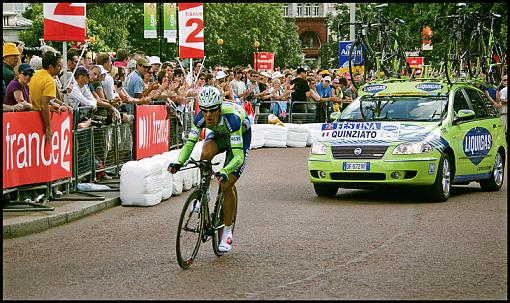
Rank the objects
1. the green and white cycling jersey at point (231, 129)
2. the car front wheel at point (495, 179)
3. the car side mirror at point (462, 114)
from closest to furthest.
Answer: the green and white cycling jersey at point (231, 129) < the car side mirror at point (462, 114) < the car front wheel at point (495, 179)

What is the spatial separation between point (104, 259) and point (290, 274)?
6.47ft

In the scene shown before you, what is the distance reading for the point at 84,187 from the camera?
16.0 m

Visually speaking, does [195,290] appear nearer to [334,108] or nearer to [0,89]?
[0,89]

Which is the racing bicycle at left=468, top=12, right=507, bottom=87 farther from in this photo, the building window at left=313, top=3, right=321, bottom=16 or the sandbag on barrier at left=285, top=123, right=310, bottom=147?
the building window at left=313, top=3, right=321, bottom=16

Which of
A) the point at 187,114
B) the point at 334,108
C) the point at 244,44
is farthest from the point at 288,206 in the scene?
the point at 244,44

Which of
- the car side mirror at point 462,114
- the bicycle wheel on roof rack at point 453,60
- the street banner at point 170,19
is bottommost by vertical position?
the car side mirror at point 462,114

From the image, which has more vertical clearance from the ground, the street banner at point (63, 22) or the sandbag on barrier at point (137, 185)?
the street banner at point (63, 22)

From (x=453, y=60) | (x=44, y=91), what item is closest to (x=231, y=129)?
(x=44, y=91)

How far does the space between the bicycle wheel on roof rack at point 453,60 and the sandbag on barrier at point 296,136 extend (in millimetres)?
9400

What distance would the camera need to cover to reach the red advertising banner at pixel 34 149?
43.1ft

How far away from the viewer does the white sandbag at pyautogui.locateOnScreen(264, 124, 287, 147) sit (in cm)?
2862

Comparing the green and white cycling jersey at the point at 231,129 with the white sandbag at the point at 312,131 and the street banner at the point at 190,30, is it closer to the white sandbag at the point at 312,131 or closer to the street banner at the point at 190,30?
the street banner at the point at 190,30

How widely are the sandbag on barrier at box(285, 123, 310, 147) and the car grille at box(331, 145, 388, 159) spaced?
13.1 m

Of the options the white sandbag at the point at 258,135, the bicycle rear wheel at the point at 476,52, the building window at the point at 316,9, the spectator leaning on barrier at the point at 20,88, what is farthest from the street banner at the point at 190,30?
the building window at the point at 316,9
